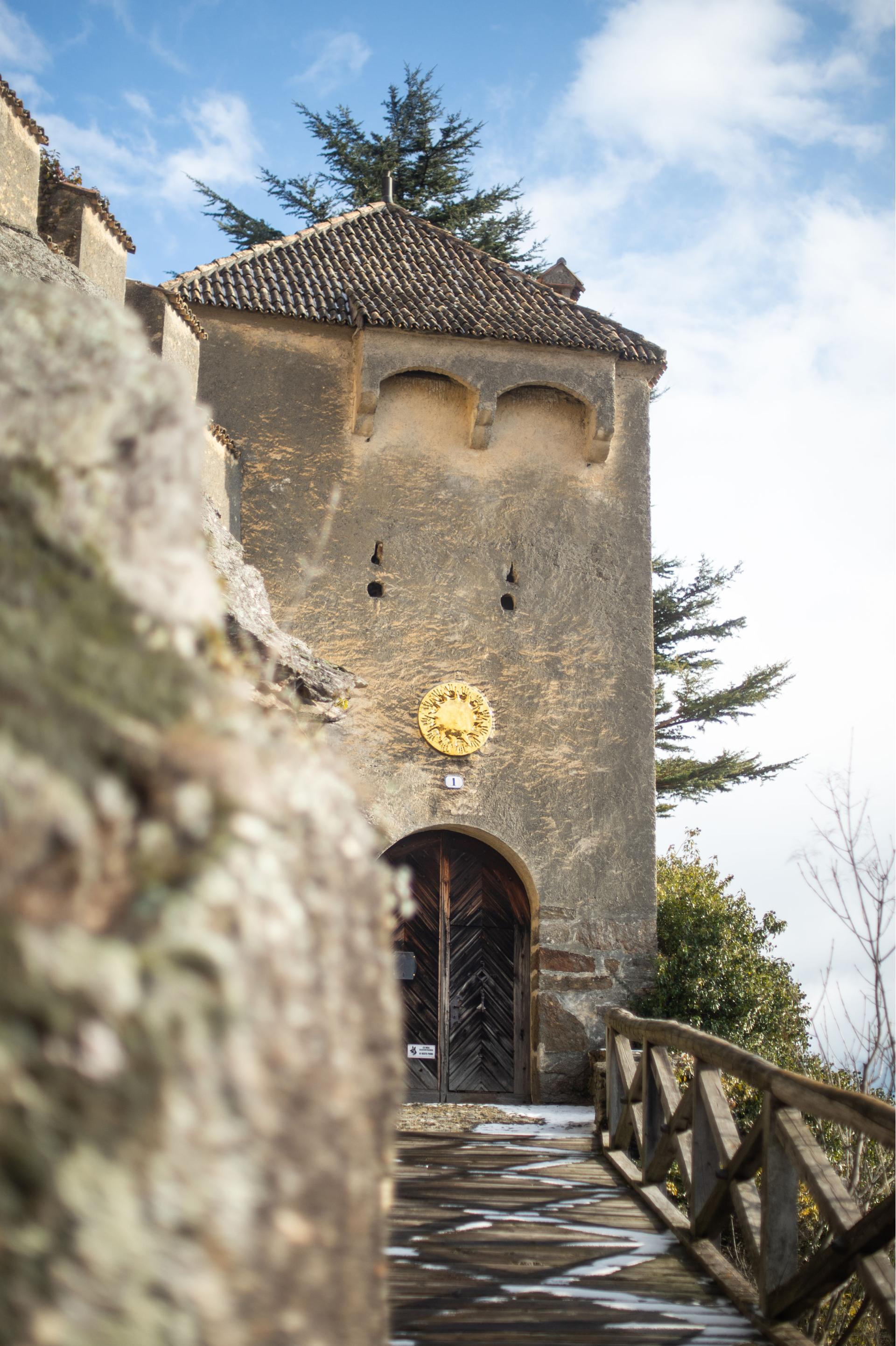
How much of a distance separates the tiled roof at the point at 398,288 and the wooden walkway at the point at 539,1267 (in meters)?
7.20

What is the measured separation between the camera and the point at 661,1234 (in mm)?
4992

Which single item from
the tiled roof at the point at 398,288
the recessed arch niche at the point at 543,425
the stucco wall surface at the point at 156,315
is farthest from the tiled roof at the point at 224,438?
the recessed arch niche at the point at 543,425

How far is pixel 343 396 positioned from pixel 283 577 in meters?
1.83

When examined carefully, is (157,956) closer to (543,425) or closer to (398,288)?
(543,425)

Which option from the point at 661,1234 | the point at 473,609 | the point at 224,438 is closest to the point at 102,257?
the point at 224,438

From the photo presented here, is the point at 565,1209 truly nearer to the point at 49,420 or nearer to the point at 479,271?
the point at 49,420

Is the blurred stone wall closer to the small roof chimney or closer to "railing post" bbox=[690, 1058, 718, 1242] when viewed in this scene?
"railing post" bbox=[690, 1058, 718, 1242]

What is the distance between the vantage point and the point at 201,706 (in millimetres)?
1431

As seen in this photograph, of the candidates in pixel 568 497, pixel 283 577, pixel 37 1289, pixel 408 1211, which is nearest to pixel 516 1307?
pixel 408 1211

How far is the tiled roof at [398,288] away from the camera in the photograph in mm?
10469

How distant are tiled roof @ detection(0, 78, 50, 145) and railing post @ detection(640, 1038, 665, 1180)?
229 inches

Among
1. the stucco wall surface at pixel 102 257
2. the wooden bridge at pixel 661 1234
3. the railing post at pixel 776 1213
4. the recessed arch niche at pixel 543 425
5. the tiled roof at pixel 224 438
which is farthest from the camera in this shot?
the recessed arch niche at pixel 543 425

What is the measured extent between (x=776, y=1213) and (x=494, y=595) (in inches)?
281

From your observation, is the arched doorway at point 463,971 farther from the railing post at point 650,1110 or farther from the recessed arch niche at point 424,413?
the railing post at point 650,1110
